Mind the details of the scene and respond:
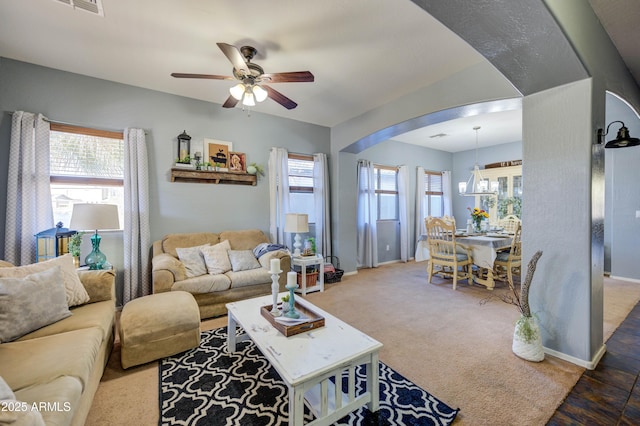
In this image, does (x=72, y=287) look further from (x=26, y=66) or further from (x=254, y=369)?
(x=26, y=66)

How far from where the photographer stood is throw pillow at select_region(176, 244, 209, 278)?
10.00 feet

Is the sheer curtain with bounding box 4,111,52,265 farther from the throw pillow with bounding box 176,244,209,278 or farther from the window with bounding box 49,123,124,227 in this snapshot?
the throw pillow with bounding box 176,244,209,278

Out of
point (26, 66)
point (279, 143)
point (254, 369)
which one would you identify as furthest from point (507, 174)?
point (26, 66)

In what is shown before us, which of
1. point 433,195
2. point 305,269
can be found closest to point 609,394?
point 305,269

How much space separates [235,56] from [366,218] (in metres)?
3.97

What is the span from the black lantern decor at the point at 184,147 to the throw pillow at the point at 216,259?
4.20 ft

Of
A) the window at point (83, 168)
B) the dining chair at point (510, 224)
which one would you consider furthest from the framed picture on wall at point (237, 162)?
the dining chair at point (510, 224)

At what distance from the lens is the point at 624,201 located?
164 inches

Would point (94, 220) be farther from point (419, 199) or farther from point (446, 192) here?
point (446, 192)

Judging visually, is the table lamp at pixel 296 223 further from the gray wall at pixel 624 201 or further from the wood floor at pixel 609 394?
the gray wall at pixel 624 201

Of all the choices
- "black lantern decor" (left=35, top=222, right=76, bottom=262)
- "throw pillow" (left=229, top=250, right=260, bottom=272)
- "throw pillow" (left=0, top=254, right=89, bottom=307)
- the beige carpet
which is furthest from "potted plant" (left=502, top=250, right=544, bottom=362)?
"black lantern decor" (left=35, top=222, right=76, bottom=262)

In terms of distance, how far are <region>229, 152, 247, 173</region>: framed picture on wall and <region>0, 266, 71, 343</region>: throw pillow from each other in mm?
2394

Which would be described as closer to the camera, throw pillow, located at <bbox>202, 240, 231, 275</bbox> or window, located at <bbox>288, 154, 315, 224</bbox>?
throw pillow, located at <bbox>202, 240, 231, 275</bbox>

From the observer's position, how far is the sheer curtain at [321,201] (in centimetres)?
465
